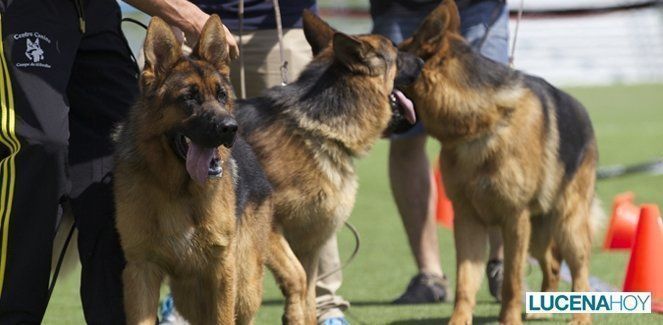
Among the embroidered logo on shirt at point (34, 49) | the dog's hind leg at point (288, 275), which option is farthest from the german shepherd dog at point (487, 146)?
the embroidered logo on shirt at point (34, 49)

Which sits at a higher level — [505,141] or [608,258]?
[505,141]

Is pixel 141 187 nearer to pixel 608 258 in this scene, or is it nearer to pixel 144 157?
pixel 144 157

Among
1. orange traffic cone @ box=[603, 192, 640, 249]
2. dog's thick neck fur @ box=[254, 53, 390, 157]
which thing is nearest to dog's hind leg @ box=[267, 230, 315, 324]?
dog's thick neck fur @ box=[254, 53, 390, 157]

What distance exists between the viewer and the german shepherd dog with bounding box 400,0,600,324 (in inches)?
233

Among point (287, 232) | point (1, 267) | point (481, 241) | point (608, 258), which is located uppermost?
point (1, 267)

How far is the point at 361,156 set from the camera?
5.71 m

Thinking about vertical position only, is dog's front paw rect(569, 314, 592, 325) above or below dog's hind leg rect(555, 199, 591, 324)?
below

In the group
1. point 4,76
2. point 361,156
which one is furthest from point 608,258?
point 4,76

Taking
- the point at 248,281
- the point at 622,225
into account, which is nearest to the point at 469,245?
the point at 248,281

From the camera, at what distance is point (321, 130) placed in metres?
5.59

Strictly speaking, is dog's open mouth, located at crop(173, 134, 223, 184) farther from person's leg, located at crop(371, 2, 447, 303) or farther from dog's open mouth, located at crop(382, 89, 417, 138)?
person's leg, located at crop(371, 2, 447, 303)

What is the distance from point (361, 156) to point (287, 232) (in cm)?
52

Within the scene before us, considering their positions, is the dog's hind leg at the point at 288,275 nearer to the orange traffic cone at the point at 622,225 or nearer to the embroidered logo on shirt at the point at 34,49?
the embroidered logo on shirt at the point at 34,49

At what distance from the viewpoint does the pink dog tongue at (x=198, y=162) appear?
437 centimetres
